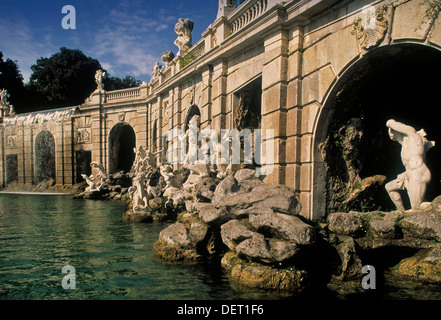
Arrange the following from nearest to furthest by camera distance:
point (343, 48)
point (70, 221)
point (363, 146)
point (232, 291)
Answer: point (232, 291)
point (343, 48)
point (363, 146)
point (70, 221)

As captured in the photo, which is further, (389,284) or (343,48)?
(343,48)

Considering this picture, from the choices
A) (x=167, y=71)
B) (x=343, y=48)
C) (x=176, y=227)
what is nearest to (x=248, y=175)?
(x=176, y=227)

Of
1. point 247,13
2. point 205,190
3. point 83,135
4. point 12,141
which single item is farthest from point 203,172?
point 12,141

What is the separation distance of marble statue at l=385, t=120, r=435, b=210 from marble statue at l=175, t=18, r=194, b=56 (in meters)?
11.1

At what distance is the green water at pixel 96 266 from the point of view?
172 inches

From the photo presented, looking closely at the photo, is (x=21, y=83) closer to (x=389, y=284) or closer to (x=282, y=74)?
(x=282, y=74)

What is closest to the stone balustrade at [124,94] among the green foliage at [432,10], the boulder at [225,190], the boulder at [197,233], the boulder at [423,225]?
the boulder at [225,190]

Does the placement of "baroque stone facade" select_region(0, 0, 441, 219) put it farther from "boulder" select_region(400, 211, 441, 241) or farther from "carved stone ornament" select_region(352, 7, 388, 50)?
"boulder" select_region(400, 211, 441, 241)

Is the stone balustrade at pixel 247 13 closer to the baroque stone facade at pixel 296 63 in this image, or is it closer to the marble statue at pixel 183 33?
the baroque stone facade at pixel 296 63

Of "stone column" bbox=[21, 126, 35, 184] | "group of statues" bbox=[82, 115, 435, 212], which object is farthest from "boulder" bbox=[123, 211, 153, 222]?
"stone column" bbox=[21, 126, 35, 184]

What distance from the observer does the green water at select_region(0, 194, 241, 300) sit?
14.3 ft

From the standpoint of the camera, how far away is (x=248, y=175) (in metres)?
7.44

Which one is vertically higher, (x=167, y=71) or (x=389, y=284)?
(x=167, y=71)
